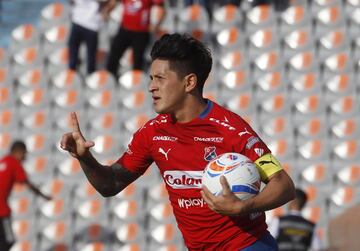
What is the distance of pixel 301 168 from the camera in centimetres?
1201

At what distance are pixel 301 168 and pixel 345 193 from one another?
1.91ft

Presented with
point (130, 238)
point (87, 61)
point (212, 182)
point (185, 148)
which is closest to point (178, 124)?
point (185, 148)

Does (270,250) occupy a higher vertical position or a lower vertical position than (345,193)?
higher

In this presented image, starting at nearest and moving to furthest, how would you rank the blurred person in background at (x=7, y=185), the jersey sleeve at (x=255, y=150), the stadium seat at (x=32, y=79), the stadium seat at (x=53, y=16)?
the jersey sleeve at (x=255, y=150) → the blurred person in background at (x=7, y=185) → the stadium seat at (x=32, y=79) → the stadium seat at (x=53, y=16)

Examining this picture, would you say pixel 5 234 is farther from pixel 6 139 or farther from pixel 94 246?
pixel 6 139

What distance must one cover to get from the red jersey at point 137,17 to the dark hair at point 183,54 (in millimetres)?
6775

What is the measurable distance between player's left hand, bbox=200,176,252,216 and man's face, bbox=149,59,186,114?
750mm

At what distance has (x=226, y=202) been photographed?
474 centimetres

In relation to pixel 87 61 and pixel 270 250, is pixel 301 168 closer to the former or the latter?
pixel 87 61

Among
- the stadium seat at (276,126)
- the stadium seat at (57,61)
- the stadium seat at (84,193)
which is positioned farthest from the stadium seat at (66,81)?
the stadium seat at (276,126)

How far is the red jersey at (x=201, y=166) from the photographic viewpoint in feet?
17.7

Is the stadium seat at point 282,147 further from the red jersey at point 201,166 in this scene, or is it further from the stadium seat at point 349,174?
the red jersey at point 201,166

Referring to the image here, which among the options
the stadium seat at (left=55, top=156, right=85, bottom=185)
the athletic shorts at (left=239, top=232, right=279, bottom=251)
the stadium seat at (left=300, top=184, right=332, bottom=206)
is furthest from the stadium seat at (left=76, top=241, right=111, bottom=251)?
the athletic shorts at (left=239, top=232, right=279, bottom=251)

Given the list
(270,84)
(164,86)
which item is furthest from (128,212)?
(164,86)
